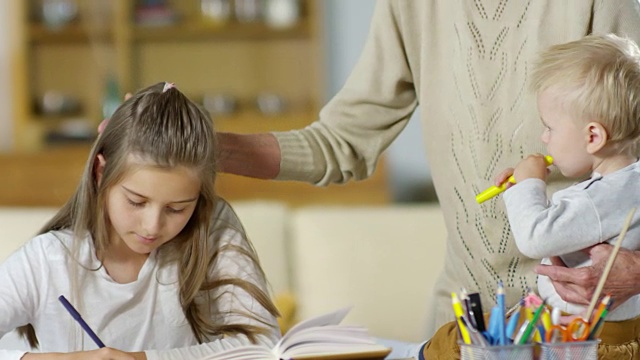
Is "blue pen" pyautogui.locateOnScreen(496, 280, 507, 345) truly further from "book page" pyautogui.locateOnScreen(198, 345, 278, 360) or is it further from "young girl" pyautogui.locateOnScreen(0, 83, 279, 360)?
"young girl" pyautogui.locateOnScreen(0, 83, 279, 360)

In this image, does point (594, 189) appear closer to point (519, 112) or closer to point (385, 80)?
point (519, 112)

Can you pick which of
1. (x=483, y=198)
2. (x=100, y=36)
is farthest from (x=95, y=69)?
(x=483, y=198)

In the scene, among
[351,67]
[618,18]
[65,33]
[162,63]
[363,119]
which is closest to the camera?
[618,18]

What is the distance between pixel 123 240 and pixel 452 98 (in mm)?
598

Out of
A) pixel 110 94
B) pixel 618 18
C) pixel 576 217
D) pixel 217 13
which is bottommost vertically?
pixel 110 94

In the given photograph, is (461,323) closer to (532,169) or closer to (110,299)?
(532,169)

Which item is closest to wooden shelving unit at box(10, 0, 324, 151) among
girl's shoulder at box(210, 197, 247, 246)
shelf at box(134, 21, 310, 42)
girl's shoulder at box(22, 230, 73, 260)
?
shelf at box(134, 21, 310, 42)

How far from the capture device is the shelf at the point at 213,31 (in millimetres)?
5219

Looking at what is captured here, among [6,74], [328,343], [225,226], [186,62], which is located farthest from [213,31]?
[328,343]

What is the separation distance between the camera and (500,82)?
1.84m

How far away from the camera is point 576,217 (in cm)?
149

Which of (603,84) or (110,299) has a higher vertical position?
(603,84)

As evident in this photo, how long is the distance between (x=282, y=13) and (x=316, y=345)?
154 inches

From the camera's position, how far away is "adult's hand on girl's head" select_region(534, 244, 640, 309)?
1479 mm
